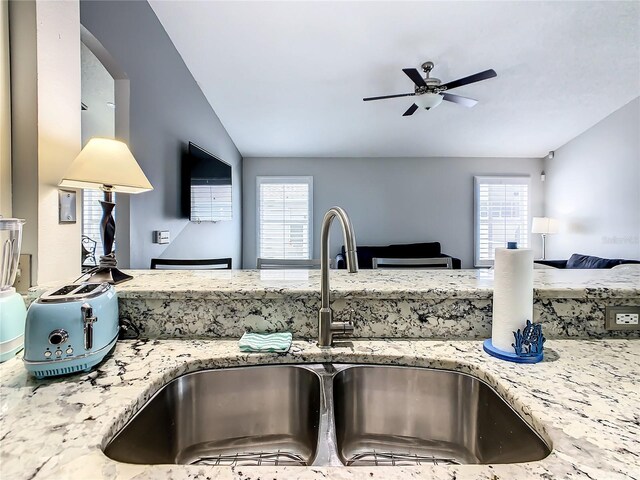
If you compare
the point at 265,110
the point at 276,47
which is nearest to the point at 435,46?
the point at 276,47

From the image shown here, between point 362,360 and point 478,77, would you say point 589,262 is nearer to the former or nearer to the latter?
point 478,77

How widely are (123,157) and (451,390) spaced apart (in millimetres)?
1244

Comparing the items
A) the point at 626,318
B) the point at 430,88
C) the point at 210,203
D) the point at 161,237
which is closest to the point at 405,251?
the point at 430,88

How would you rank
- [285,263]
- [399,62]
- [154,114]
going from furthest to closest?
[399,62], [154,114], [285,263]

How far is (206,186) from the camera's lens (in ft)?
10.8

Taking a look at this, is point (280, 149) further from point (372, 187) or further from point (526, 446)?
point (526, 446)

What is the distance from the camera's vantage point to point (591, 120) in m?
4.34

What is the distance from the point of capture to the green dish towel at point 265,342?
2.65 ft

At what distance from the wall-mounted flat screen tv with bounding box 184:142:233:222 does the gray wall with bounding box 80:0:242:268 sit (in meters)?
0.13

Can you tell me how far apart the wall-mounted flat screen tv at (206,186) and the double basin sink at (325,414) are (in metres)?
2.52

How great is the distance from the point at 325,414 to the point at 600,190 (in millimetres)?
5460

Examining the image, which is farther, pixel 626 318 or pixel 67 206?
pixel 67 206

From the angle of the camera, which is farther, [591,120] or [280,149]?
[280,149]

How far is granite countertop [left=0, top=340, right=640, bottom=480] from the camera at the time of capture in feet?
1.43
